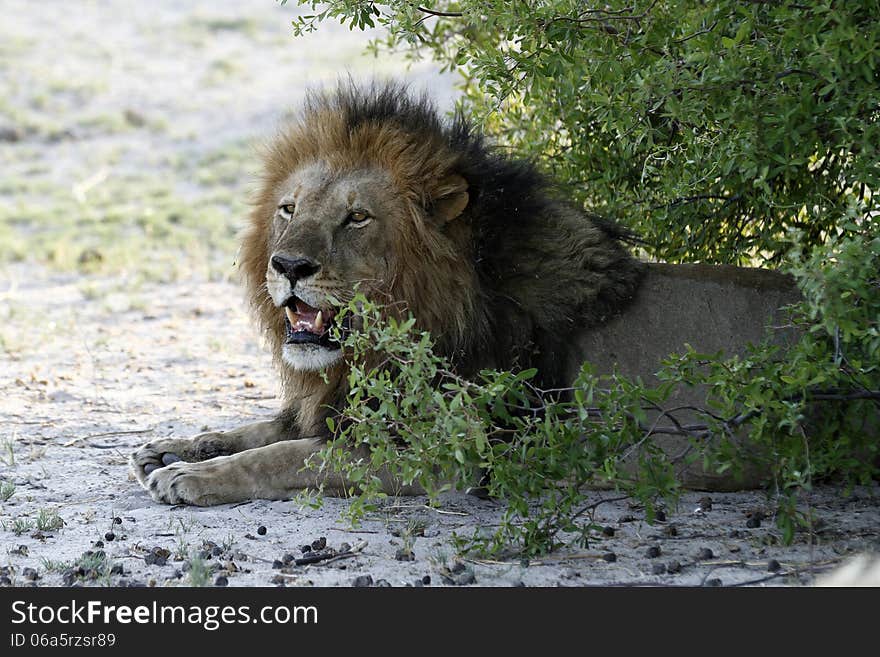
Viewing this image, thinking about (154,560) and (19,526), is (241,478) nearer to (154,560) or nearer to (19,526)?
(154,560)

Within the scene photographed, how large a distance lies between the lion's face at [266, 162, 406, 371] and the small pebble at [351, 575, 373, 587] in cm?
100

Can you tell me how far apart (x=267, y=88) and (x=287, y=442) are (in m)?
15.1

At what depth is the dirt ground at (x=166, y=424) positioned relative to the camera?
401 centimetres

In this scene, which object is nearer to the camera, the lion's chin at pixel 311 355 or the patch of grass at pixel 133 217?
the lion's chin at pixel 311 355

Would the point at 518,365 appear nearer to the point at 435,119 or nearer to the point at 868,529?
the point at 435,119

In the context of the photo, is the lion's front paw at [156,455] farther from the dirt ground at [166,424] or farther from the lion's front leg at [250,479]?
the lion's front leg at [250,479]

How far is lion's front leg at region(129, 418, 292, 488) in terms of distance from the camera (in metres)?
5.14

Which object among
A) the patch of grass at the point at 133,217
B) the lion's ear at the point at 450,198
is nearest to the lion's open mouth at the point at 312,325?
the lion's ear at the point at 450,198

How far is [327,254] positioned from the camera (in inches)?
179

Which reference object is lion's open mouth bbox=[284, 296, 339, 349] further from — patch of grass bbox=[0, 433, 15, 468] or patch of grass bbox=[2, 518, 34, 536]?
Result: patch of grass bbox=[0, 433, 15, 468]

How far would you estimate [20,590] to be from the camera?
12.3 ft

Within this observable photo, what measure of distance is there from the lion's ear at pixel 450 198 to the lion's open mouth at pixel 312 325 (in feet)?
1.90

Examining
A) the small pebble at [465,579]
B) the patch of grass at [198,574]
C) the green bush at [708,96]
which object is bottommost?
the small pebble at [465,579]

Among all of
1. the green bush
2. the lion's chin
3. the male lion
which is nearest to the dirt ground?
the male lion
